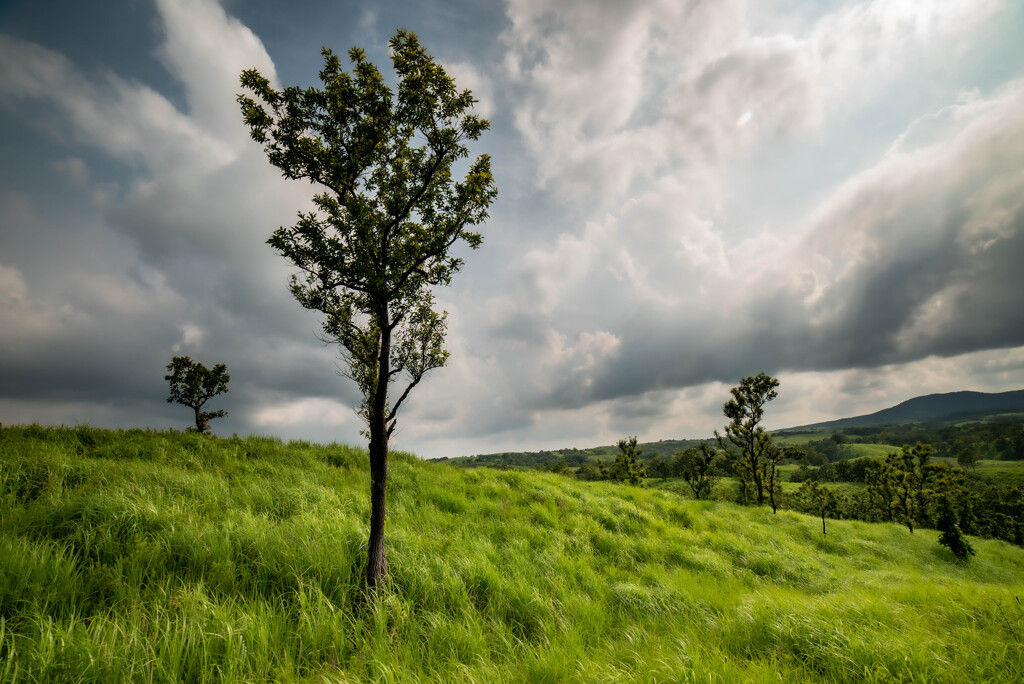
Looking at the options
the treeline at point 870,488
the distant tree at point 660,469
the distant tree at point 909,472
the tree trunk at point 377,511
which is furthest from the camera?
the distant tree at point 660,469

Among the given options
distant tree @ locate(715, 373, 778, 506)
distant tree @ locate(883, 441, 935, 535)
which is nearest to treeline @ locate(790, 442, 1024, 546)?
distant tree @ locate(883, 441, 935, 535)

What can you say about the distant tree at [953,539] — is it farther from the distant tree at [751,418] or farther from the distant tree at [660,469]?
the distant tree at [660,469]

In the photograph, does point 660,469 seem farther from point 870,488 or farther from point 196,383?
point 196,383

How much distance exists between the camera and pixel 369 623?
5.71 m

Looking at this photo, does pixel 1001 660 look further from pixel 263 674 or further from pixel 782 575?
pixel 782 575

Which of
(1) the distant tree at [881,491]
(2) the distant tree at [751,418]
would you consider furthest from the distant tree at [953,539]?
(1) the distant tree at [881,491]

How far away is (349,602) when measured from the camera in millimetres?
6113

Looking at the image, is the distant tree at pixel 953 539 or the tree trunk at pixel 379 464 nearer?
the tree trunk at pixel 379 464

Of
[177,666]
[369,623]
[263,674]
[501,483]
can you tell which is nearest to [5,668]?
[177,666]

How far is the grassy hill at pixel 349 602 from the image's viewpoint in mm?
4363

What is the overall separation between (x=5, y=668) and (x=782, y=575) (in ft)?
60.2

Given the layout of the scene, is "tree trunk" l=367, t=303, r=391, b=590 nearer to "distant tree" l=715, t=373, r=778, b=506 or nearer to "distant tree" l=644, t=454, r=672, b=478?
"distant tree" l=715, t=373, r=778, b=506

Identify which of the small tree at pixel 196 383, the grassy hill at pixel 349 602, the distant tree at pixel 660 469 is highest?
the small tree at pixel 196 383

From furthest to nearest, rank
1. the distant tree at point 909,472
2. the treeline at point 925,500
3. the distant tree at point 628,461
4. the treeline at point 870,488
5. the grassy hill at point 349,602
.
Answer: the distant tree at point 628,461 → the treeline at point 925,500 → the distant tree at point 909,472 → the treeline at point 870,488 → the grassy hill at point 349,602
